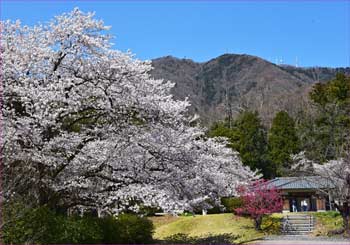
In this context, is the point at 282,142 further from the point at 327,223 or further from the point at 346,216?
the point at 346,216

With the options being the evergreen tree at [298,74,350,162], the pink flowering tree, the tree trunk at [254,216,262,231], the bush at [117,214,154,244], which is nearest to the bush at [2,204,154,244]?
the bush at [117,214,154,244]

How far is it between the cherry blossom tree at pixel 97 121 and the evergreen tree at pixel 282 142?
94.4ft

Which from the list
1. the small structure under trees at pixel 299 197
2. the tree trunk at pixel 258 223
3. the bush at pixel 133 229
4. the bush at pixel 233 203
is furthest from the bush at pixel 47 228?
the small structure under trees at pixel 299 197

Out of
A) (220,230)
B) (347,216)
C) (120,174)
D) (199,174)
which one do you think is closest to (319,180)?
(347,216)

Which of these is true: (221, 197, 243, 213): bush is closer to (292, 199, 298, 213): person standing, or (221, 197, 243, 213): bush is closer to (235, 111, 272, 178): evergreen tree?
(292, 199, 298, 213): person standing

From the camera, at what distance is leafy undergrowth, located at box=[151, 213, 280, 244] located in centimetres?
2005

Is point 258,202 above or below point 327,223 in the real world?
above

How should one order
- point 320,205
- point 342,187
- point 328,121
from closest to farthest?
point 342,187 < point 320,205 < point 328,121

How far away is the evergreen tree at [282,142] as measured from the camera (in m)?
39.6

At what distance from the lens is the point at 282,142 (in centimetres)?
4034

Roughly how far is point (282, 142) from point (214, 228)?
1955cm

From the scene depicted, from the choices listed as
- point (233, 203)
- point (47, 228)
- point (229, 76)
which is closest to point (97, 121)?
point (47, 228)

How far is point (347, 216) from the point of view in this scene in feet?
61.2

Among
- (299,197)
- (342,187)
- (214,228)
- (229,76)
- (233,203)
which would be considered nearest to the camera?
(342,187)
